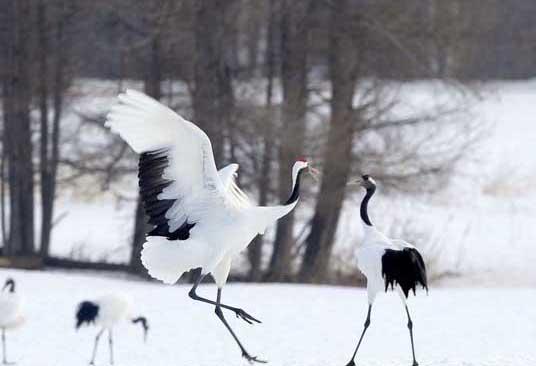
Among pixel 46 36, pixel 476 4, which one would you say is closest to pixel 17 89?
pixel 46 36

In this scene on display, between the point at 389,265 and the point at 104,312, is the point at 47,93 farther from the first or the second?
the point at 389,265

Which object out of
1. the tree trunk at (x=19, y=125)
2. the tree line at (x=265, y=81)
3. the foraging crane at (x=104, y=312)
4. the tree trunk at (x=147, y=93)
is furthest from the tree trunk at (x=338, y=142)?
the foraging crane at (x=104, y=312)

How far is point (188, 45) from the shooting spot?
1912 centimetres

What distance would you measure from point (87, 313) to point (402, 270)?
286 centimetres

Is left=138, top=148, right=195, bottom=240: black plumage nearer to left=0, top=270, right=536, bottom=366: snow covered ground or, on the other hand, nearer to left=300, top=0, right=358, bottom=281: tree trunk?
left=0, top=270, right=536, bottom=366: snow covered ground

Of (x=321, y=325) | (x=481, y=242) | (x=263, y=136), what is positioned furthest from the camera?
(x=481, y=242)

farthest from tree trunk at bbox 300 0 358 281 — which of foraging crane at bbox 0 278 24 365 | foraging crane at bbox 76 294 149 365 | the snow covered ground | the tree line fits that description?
foraging crane at bbox 0 278 24 365

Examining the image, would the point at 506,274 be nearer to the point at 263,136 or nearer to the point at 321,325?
the point at 263,136

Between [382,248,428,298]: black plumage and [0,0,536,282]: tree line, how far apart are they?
329 inches

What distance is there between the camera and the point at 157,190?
9188mm

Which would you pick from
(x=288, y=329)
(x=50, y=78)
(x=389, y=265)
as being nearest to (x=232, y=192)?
(x=389, y=265)

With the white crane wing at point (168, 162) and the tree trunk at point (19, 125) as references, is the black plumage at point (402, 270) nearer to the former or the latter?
the white crane wing at point (168, 162)

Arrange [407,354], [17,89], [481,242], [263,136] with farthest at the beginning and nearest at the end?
[481,242], [17,89], [263,136], [407,354]

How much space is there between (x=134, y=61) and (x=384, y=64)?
12.7 feet
